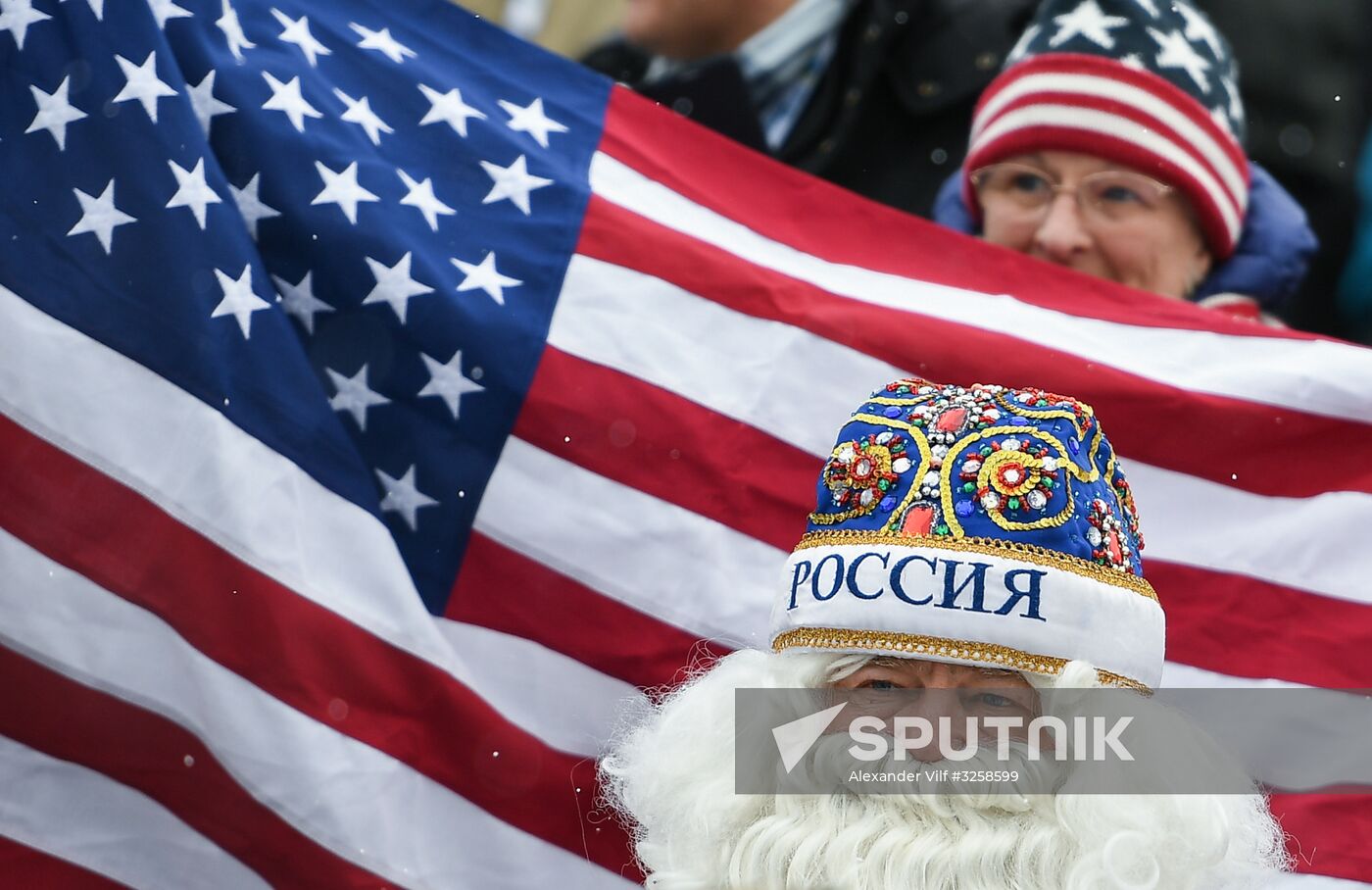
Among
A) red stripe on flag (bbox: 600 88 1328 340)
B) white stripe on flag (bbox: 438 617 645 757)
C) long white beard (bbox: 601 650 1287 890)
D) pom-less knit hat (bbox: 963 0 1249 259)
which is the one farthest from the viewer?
pom-less knit hat (bbox: 963 0 1249 259)

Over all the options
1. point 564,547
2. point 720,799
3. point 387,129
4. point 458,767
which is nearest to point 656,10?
point 387,129

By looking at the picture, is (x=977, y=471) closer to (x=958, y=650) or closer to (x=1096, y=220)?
(x=958, y=650)

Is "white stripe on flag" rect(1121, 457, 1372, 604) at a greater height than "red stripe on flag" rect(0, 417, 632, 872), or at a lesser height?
greater

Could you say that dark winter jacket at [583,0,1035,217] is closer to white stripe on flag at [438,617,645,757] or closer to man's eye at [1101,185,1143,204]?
man's eye at [1101,185,1143,204]

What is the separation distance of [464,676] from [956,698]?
0.96 metres

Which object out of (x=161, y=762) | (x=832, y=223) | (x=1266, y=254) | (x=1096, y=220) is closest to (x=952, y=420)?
(x=832, y=223)

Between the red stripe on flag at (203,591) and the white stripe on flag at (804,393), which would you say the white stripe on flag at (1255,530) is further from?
the red stripe on flag at (203,591)

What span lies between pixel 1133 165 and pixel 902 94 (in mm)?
1045

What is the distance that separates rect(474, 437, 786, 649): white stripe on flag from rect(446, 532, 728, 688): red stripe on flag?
2cm

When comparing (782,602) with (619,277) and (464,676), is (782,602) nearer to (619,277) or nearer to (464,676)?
(464,676)

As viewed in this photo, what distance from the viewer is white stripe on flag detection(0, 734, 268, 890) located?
2.72m

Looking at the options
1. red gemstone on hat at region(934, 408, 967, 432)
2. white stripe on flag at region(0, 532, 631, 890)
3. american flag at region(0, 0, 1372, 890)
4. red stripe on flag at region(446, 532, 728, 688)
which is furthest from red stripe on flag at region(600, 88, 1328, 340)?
white stripe on flag at region(0, 532, 631, 890)

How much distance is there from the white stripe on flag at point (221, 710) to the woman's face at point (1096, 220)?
5.72ft

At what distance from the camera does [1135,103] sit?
3648 millimetres
